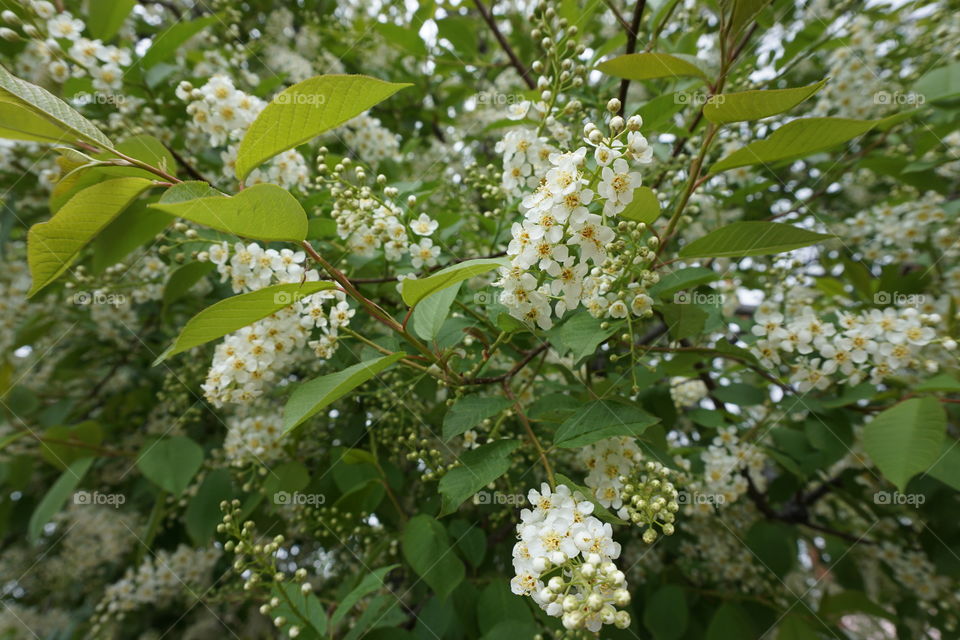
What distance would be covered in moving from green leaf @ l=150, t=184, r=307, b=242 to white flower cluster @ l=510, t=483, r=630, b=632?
Answer: 699 mm

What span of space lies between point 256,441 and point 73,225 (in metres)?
0.98

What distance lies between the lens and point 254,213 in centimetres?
93

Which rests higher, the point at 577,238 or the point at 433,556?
the point at 577,238

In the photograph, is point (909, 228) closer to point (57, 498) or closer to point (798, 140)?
point (798, 140)

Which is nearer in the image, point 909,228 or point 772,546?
point 772,546

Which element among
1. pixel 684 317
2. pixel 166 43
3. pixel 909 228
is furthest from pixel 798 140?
pixel 166 43

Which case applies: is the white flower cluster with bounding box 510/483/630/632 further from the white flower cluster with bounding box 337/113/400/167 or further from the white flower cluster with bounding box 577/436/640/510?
the white flower cluster with bounding box 337/113/400/167

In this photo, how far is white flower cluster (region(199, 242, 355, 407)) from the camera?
4.43 ft

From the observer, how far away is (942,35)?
2.26m

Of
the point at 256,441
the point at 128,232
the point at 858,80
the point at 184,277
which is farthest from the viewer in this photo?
the point at 858,80

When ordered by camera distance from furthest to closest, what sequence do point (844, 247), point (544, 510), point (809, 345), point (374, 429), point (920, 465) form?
point (844, 247) → point (374, 429) → point (809, 345) → point (920, 465) → point (544, 510)

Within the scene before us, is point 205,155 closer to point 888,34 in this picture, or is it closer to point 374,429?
point 374,429

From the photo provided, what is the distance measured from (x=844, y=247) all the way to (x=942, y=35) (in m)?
0.94

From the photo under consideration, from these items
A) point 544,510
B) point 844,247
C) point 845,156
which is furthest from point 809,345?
point 845,156
